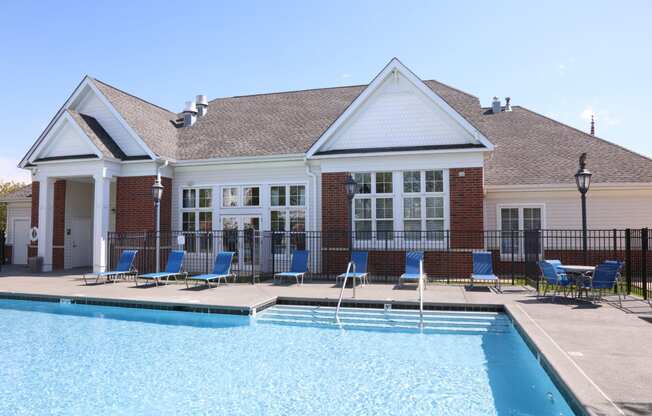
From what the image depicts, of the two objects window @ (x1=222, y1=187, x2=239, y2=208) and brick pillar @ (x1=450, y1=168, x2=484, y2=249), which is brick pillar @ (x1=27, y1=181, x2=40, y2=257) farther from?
brick pillar @ (x1=450, y1=168, x2=484, y2=249)

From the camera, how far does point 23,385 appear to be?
652 centimetres

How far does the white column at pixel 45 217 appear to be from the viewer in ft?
60.1

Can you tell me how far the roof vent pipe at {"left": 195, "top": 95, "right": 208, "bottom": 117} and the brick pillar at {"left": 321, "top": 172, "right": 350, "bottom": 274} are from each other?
10.1 m

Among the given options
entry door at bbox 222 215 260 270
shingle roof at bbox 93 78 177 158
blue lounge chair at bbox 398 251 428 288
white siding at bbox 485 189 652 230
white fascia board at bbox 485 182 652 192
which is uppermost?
shingle roof at bbox 93 78 177 158

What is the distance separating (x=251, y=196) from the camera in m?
18.2

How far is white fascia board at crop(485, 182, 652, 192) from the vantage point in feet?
53.1

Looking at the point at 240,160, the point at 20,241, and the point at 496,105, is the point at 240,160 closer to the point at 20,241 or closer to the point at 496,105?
the point at 496,105

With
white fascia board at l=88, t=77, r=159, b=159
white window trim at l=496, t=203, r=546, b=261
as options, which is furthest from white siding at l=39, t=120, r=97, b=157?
white window trim at l=496, t=203, r=546, b=261

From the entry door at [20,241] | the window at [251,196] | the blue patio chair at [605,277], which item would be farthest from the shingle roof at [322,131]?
the entry door at [20,241]

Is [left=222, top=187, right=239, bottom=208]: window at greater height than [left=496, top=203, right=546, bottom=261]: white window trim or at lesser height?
greater

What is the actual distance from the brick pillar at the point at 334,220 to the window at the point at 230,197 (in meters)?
4.02

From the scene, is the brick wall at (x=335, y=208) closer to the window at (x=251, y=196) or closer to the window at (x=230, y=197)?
the window at (x=251, y=196)

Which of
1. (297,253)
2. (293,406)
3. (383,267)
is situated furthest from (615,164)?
(293,406)

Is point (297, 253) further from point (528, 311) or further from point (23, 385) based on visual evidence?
point (23, 385)
